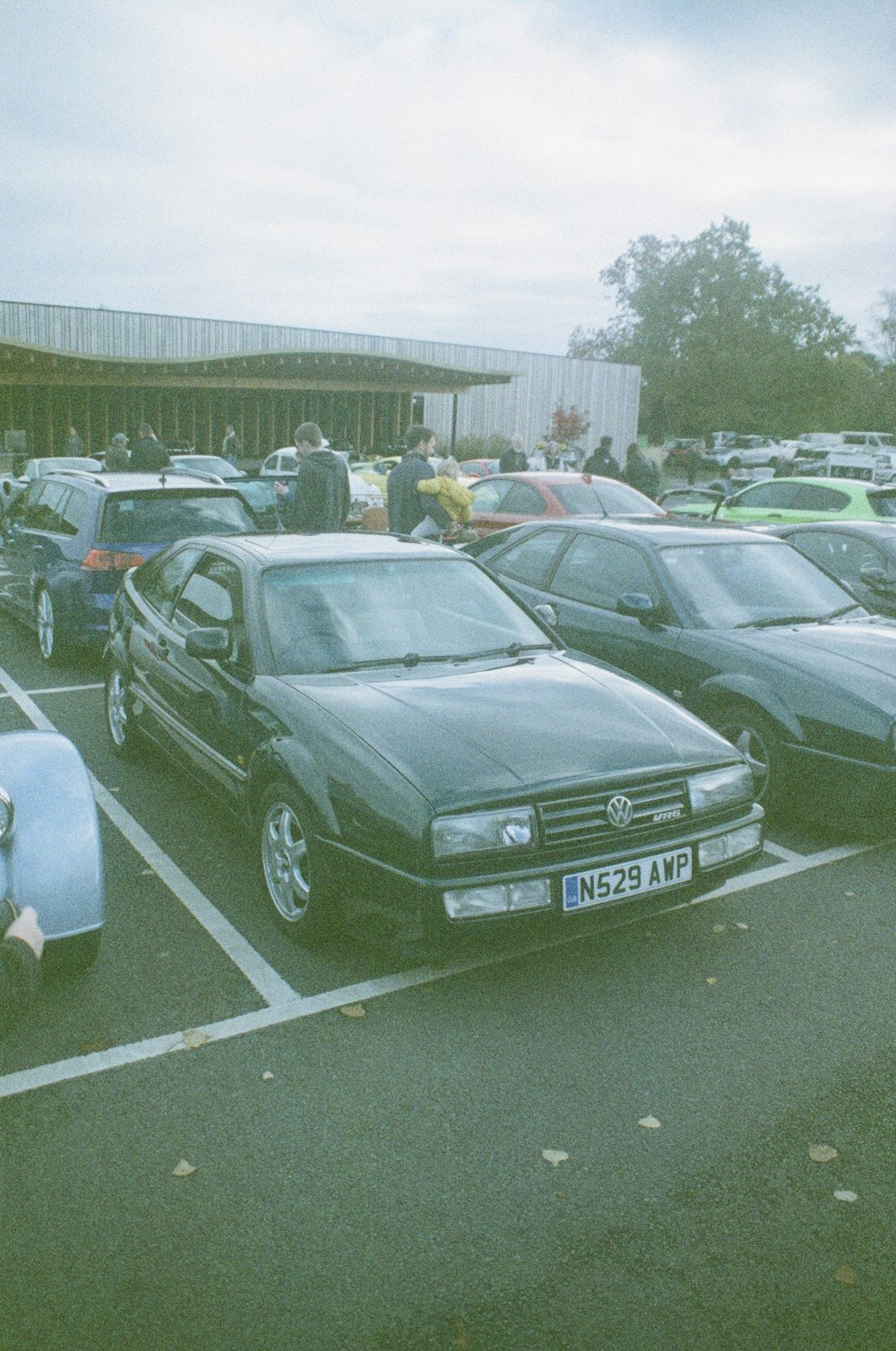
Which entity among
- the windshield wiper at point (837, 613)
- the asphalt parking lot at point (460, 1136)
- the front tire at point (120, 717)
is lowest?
the asphalt parking lot at point (460, 1136)

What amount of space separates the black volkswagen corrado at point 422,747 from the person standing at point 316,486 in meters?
4.01

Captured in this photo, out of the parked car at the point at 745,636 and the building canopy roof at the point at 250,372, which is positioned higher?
the building canopy roof at the point at 250,372

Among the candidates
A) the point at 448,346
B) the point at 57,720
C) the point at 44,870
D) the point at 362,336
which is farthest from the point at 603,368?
the point at 44,870

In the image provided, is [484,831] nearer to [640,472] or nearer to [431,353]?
[640,472]

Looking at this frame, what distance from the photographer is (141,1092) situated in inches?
129

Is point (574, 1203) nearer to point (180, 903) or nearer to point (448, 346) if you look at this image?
point (180, 903)

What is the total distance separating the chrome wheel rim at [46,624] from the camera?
9180 mm

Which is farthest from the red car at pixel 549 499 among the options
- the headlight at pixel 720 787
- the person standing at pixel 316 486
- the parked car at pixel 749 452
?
the parked car at pixel 749 452

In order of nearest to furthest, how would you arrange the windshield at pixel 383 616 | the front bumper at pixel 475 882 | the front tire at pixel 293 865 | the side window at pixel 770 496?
1. the front bumper at pixel 475 882
2. the front tire at pixel 293 865
3. the windshield at pixel 383 616
4. the side window at pixel 770 496

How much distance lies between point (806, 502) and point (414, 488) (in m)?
4.81

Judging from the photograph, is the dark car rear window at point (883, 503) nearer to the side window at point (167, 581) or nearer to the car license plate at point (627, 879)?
the side window at point (167, 581)

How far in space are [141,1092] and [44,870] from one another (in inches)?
29.1

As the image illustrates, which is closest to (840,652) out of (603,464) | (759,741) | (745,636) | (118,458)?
(745,636)

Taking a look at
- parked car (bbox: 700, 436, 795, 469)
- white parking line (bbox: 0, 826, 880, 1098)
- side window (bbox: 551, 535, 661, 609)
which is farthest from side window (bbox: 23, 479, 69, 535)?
parked car (bbox: 700, 436, 795, 469)
